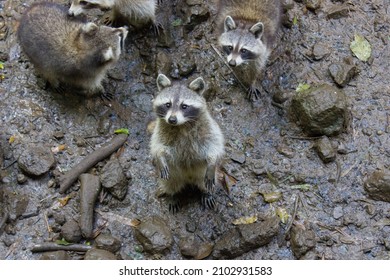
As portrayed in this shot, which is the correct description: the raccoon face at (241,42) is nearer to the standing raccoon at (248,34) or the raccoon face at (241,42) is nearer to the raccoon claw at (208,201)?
the standing raccoon at (248,34)

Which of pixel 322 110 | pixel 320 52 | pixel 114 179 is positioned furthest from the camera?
pixel 320 52

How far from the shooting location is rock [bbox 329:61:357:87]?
5688mm

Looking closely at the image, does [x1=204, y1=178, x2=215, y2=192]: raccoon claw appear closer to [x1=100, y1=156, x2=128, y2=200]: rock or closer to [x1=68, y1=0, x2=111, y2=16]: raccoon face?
[x1=100, y1=156, x2=128, y2=200]: rock

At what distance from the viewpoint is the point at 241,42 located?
5.63 metres

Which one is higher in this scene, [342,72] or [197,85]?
[197,85]

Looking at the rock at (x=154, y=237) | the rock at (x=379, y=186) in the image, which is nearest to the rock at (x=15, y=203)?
the rock at (x=154, y=237)

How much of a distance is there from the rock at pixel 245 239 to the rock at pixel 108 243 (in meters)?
0.91

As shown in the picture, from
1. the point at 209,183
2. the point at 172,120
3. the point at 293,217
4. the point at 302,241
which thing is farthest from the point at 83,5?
the point at 302,241

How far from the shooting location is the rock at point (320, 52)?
591 centimetres

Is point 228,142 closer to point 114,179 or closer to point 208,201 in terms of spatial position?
point 208,201

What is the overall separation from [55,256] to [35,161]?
1001 mm

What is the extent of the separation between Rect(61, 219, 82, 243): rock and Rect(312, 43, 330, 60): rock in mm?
3170
